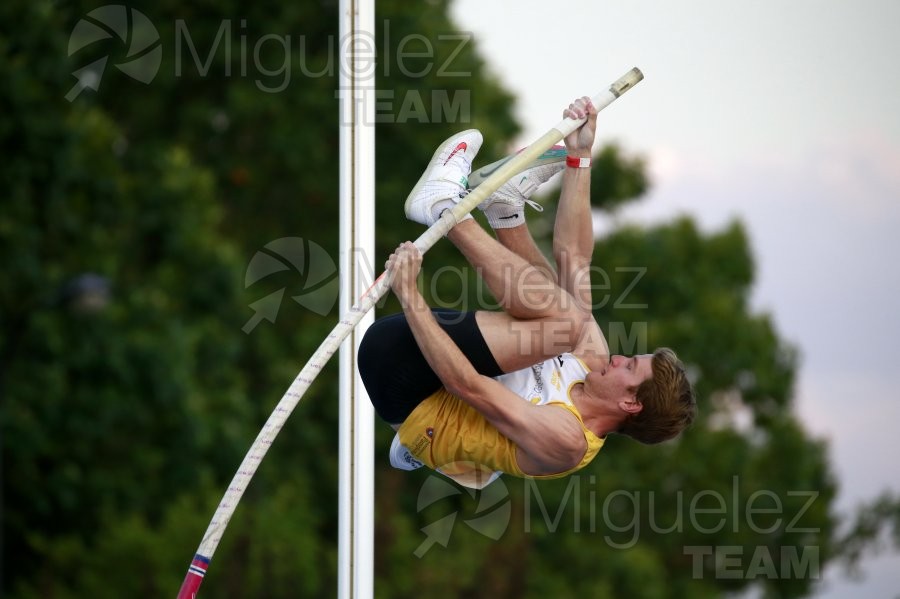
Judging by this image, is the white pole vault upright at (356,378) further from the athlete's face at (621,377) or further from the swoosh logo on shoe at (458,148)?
the athlete's face at (621,377)

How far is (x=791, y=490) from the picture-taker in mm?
11641

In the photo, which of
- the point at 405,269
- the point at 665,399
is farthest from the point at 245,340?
the point at 405,269

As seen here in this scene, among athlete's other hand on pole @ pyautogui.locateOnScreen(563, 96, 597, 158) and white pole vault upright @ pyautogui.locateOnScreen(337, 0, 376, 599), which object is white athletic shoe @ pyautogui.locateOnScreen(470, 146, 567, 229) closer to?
athlete's other hand on pole @ pyautogui.locateOnScreen(563, 96, 597, 158)

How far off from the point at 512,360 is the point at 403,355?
0.83 ft

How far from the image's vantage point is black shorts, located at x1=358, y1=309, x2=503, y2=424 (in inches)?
117

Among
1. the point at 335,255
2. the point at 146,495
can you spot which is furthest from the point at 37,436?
the point at 335,255

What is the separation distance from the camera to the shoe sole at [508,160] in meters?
3.05

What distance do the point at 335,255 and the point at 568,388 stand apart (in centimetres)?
699

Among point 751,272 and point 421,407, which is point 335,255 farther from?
point 421,407
